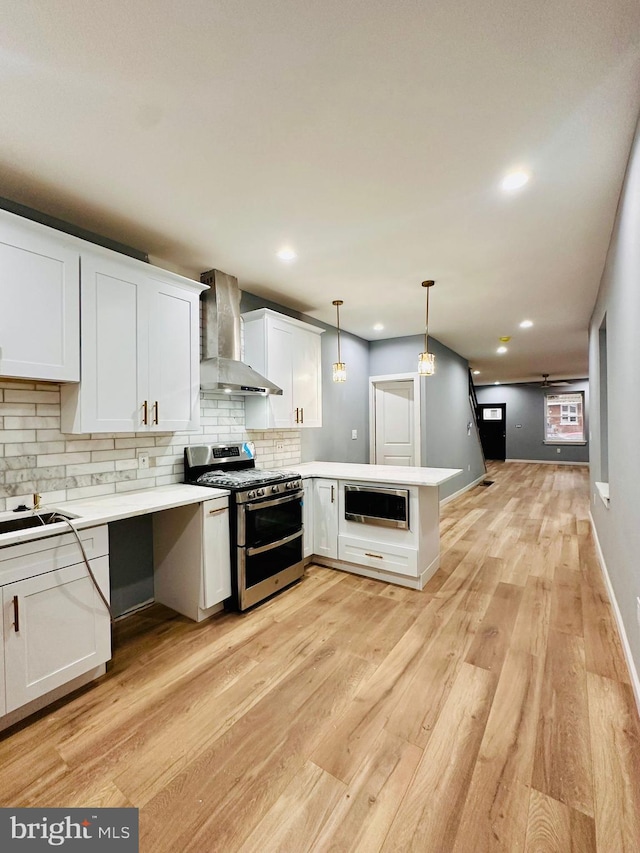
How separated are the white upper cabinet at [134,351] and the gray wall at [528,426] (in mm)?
11327

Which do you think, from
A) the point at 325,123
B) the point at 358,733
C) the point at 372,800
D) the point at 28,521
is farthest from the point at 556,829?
the point at 325,123

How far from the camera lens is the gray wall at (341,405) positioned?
4633mm

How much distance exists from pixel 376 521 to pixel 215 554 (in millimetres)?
1405

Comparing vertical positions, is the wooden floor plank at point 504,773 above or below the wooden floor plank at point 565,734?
below

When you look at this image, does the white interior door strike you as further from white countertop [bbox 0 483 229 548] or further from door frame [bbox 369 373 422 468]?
white countertop [bbox 0 483 229 548]

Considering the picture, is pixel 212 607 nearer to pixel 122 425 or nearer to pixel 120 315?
pixel 122 425

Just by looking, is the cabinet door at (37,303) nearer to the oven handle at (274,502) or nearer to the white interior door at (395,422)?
the oven handle at (274,502)

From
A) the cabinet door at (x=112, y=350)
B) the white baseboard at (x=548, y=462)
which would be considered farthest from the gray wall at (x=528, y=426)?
the cabinet door at (x=112, y=350)

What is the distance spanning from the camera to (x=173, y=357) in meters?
2.74

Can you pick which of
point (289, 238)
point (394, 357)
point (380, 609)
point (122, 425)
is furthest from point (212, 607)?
point (394, 357)

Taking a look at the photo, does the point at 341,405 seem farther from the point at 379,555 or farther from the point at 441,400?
the point at 379,555

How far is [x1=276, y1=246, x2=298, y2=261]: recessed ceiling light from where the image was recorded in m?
2.86

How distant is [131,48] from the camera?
4.30ft

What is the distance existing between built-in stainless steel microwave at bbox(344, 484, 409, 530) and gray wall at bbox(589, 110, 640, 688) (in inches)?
55.8
